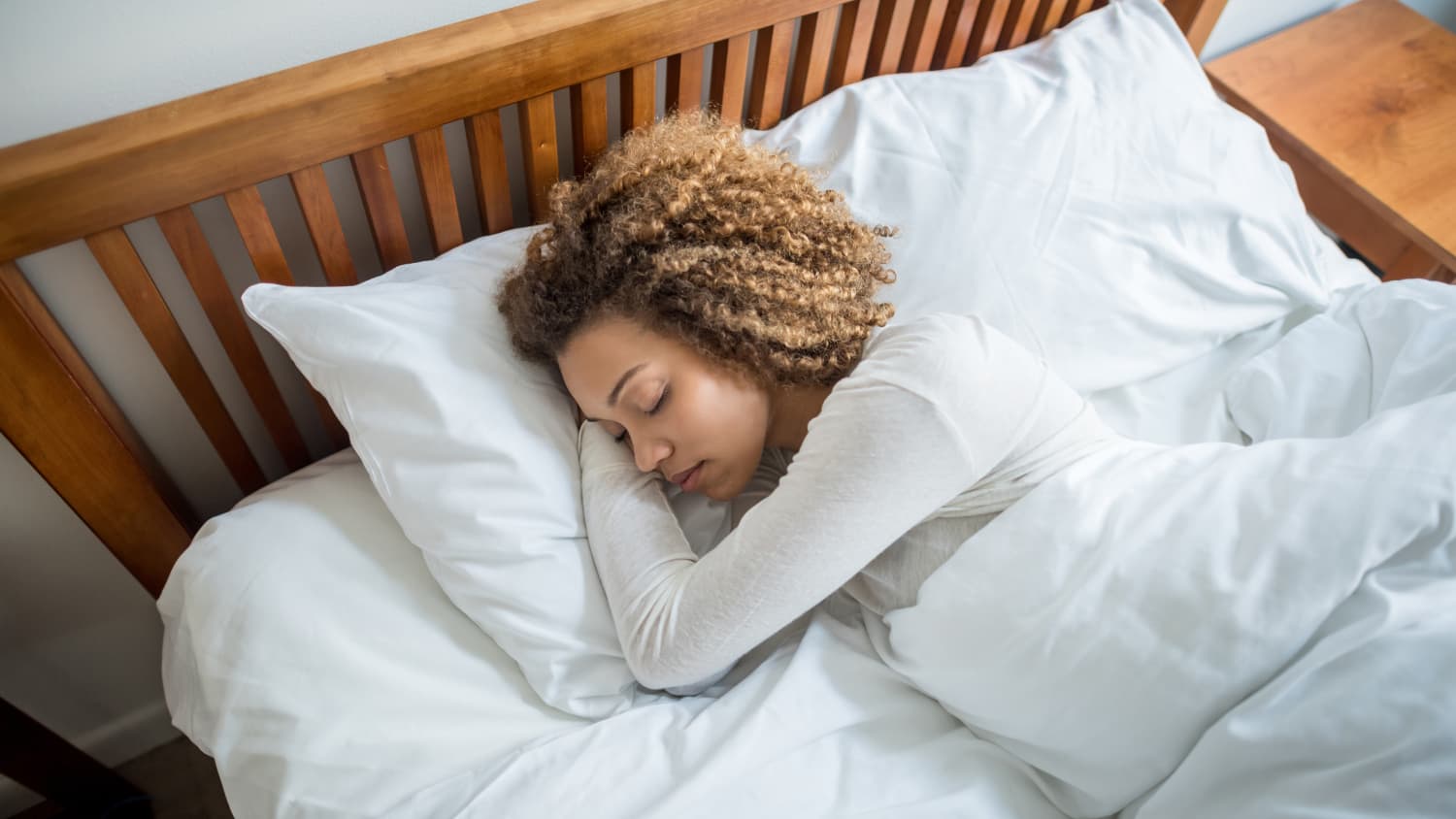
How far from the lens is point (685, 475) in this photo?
92cm

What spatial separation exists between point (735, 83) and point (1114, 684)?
797 millimetres

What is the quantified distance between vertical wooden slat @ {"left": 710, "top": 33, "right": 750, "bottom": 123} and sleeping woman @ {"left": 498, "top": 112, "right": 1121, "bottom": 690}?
0.13 meters

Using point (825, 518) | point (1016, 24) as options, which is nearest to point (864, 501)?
point (825, 518)

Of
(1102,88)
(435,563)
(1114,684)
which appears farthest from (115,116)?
(1102,88)

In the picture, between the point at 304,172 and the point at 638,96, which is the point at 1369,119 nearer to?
the point at 638,96

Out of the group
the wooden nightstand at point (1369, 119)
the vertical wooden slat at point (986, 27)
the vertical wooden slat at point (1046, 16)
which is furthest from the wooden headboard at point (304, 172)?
the wooden nightstand at point (1369, 119)

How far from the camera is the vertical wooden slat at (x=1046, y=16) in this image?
4.18ft

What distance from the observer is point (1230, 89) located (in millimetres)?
1482

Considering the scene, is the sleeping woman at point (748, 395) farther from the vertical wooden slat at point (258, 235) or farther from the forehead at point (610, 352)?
the vertical wooden slat at point (258, 235)

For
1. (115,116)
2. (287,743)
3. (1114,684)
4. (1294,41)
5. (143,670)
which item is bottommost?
(143,670)

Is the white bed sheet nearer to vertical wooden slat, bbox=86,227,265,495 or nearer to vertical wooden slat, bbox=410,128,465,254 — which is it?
vertical wooden slat, bbox=86,227,265,495

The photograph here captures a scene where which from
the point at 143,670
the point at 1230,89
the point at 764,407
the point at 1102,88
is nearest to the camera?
the point at 764,407

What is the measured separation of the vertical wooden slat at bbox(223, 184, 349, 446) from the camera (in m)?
0.80

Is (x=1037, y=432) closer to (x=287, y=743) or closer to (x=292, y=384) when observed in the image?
(x=287, y=743)
